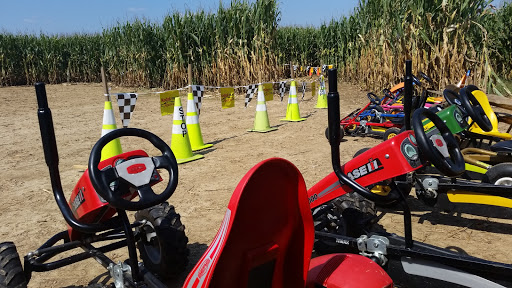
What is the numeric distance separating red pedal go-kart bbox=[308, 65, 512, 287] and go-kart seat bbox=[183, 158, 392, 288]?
3.06 ft

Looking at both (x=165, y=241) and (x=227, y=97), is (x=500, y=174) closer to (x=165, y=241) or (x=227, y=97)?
(x=165, y=241)

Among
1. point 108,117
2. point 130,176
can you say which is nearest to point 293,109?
point 108,117

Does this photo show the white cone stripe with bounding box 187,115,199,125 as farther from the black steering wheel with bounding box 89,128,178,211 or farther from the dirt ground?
the black steering wheel with bounding box 89,128,178,211

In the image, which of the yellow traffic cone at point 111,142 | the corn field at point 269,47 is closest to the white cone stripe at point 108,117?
the yellow traffic cone at point 111,142

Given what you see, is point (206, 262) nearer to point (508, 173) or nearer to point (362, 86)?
point (508, 173)

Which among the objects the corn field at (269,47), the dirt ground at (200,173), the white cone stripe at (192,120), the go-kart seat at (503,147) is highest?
the corn field at (269,47)

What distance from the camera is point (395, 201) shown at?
2.80 m

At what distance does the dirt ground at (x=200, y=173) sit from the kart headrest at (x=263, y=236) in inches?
3.4

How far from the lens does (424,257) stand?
101 inches

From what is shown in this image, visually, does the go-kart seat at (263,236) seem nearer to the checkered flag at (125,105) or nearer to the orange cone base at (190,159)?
the checkered flag at (125,105)

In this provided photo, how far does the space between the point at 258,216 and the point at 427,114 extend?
1773 mm

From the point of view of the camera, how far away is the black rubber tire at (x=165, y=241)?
9.96 ft

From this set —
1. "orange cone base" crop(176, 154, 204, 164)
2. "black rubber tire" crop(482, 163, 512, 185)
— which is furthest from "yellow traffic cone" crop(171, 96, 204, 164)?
"black rubber tire" crop(482, 163, 512, 185)

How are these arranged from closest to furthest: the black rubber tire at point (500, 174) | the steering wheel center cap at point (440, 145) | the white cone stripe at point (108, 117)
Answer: the steering wheel center cap at point (440, 145) → the black rubber tire at point (500, 174) → the white cone stripe at point (108, 117)
